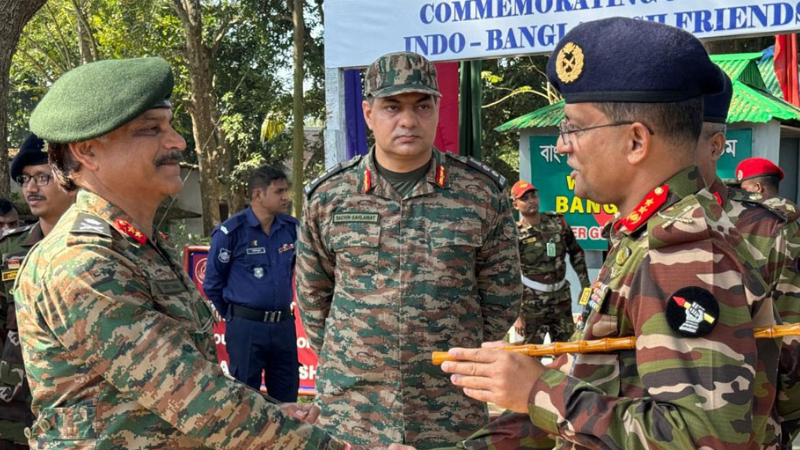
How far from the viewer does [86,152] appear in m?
2.01

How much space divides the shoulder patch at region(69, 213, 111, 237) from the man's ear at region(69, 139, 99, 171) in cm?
14

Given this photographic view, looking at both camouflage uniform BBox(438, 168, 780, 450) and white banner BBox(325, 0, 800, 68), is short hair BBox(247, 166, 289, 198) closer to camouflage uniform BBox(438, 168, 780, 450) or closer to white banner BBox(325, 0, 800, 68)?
white banner BBox(325, 0, 800, 68)

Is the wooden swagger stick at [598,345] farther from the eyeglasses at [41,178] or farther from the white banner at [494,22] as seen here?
the white banner at [494,22]

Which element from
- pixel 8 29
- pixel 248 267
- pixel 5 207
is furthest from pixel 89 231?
pixel 8 29

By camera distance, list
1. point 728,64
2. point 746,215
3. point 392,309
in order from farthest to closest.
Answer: point 728,64
point 392,309
point 746,215

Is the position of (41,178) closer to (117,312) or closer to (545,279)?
(117,312)

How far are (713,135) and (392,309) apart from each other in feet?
4.53

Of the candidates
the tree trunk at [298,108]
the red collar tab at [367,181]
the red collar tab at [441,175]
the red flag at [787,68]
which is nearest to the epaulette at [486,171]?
the red collar tab at [441,175]

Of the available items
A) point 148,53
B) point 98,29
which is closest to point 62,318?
point 148,53

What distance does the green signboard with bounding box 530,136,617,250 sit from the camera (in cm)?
1005

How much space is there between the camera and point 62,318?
178 cm

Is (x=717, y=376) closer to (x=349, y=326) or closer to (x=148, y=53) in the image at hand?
(x=349, y=326)

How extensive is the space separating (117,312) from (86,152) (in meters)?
0.49

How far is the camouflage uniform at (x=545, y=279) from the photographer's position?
7273 mm
